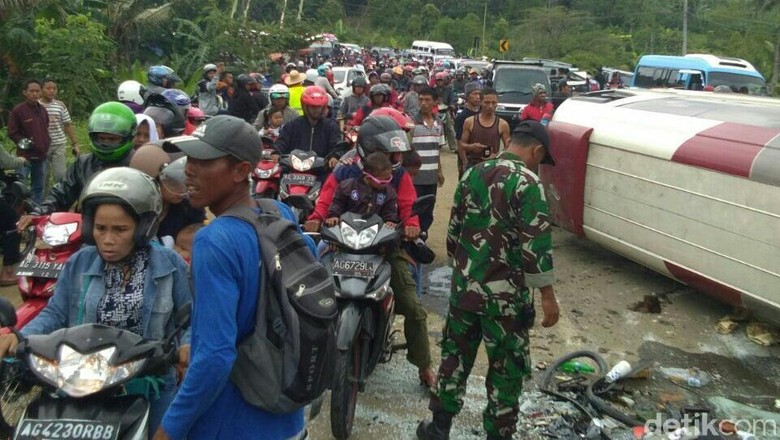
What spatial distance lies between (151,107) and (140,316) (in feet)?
13.9

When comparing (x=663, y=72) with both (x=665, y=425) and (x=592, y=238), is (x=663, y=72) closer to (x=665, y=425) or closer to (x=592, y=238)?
(x=592, y=238)

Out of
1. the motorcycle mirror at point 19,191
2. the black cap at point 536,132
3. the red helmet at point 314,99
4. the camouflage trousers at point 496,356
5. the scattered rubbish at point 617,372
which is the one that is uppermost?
the black cap at point 536,132

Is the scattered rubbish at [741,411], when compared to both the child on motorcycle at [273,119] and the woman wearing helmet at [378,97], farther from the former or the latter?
the child on motorcycle at [273,119]

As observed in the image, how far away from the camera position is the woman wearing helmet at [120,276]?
2.52m

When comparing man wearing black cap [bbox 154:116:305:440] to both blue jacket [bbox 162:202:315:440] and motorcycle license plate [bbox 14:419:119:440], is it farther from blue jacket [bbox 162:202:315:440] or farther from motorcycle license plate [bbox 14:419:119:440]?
motorcycle license plate [bbox 14:419:119:440]

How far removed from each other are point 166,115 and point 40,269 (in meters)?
2.95

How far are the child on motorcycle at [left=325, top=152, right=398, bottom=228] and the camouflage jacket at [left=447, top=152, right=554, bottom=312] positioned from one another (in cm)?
76

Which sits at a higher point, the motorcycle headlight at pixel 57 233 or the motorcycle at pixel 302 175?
the motorcycle headlight at pixel 57 233

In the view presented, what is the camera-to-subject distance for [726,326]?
570 cm

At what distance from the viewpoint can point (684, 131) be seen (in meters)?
5.89

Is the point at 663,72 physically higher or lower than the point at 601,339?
higher

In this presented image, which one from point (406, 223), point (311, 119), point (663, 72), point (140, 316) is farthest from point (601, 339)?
point (663, 72)

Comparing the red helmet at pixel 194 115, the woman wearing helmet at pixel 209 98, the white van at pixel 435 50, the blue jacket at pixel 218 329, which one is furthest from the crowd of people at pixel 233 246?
the white van at pixel 435 50

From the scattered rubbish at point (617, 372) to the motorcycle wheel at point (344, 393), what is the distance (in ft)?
5.57
